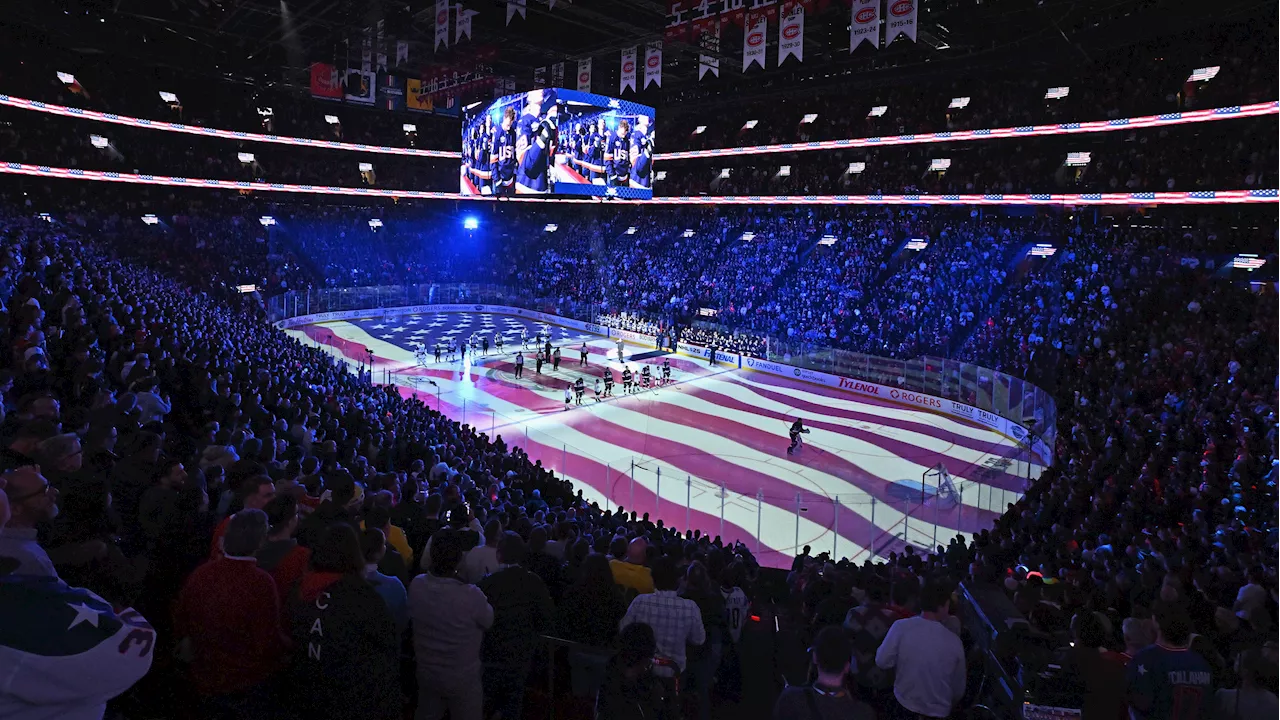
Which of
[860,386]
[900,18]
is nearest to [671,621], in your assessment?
[900,18]

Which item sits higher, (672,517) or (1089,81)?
(1089,81)

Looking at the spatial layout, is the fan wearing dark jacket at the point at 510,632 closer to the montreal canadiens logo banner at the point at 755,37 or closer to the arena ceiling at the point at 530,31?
the montreal canadiens logo banner at the point at 755,37

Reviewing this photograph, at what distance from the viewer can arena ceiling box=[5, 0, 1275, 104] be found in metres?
29.5

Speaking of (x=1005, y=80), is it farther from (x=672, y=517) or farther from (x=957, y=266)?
(x=672, y=517)

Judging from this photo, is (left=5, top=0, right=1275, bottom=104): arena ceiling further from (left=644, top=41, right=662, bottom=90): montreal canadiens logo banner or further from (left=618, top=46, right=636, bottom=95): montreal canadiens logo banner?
(left=644, top=41, right=662, bottom=90): montreal canadiens logo banner

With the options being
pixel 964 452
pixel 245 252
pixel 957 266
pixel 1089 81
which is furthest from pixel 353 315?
pixel 1089 81

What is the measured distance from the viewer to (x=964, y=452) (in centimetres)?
2352

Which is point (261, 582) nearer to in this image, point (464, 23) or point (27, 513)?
point (27, 513)

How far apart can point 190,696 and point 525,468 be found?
11698mm

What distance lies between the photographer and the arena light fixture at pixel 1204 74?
95.0 feet

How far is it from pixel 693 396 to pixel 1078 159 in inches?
788

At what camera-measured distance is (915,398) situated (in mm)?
29328

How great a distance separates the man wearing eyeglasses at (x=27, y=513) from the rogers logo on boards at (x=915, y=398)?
92.5 feet

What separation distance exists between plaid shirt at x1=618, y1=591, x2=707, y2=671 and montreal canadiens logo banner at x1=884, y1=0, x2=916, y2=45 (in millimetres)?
17757
